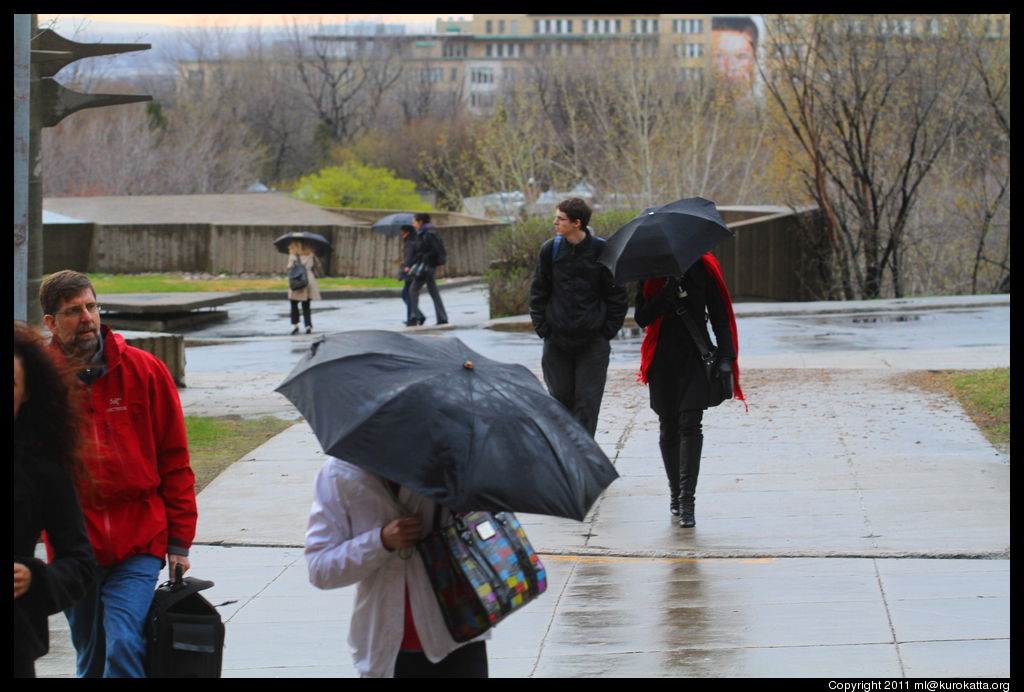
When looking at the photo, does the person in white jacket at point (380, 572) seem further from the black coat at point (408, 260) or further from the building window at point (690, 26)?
the building window at point (690, 26)

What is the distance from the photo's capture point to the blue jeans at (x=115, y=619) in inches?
154

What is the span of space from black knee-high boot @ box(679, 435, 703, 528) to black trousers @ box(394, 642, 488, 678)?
159 inches

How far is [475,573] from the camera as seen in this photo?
359 cm

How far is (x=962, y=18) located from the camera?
2842 cm

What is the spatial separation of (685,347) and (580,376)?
95 centimetres

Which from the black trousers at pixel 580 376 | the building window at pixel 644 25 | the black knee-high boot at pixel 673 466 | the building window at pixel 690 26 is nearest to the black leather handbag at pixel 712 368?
the black knee-high boot at pixel 673 466

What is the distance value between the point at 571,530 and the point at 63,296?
410 centimetres

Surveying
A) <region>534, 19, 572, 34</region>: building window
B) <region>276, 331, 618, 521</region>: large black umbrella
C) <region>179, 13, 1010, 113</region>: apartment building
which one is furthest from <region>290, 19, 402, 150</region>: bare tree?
<region>276, 331, 618, 521</region>: large black umbrella

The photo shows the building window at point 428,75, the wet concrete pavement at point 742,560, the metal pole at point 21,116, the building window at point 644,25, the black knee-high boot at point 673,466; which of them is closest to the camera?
the wet concrete pavement at point 742,560

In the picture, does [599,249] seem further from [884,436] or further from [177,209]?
[177,209]

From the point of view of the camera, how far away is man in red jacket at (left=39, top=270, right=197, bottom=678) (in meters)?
4.01

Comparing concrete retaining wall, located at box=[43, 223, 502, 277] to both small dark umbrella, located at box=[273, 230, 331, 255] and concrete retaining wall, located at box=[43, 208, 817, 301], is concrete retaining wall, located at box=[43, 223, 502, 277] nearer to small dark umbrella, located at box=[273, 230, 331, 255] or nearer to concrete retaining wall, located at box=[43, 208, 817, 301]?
concrete retaining wall, located at box=[43, 208, 817, 301]

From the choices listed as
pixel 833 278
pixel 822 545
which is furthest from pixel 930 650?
pixel 833 278

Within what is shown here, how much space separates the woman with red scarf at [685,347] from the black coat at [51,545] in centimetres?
457
